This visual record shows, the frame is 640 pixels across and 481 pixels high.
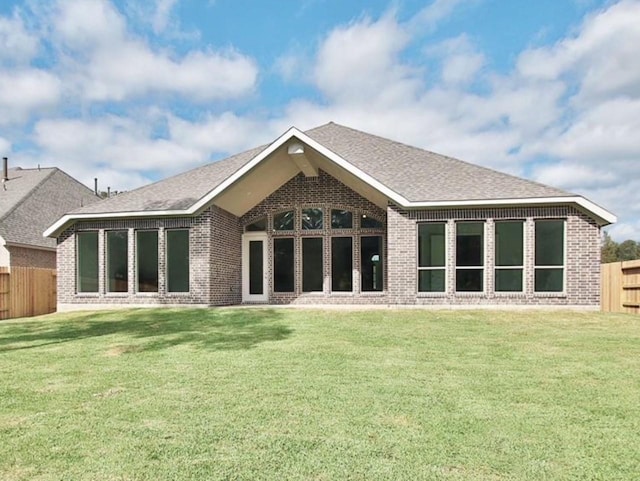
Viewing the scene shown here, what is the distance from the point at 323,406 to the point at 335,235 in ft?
37.4

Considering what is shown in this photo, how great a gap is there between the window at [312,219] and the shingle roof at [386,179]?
2.21 meters

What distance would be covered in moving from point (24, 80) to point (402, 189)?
14506 mm

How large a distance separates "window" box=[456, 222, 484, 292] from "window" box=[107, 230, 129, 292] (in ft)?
34.0

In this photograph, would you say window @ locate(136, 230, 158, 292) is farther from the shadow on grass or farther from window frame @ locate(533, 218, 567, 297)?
window frame @ locate(533, 218, 567, 297)

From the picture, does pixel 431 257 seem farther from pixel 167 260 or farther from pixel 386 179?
pixel 167 260

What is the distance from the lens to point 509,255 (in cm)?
1334

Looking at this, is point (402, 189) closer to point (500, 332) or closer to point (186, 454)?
point (500, 332)

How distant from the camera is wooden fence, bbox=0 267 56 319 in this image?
46.6ft

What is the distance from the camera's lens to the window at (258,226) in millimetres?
16422

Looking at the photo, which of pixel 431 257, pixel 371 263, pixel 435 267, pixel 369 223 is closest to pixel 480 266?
pixel 435 267

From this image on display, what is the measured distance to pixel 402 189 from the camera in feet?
45.3

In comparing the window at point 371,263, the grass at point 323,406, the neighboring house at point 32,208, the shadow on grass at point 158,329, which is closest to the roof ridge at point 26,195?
the neighboring house at point 32,208

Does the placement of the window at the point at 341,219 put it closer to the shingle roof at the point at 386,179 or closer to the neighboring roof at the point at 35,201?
the shingle roof at the point at 386,179

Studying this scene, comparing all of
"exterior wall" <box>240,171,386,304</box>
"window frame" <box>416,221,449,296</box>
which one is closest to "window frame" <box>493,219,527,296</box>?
"window frame" <box>416,221,449,296</box>
